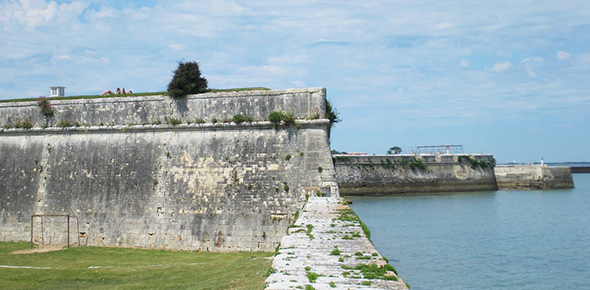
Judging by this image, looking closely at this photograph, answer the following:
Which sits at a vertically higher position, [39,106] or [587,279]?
[39,106]

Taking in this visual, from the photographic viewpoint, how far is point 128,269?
614 inches

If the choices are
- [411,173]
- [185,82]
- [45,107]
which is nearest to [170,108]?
[185,82]

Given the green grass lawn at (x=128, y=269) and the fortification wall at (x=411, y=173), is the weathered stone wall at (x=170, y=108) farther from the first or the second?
the fortification wall at (x=411, y=173)

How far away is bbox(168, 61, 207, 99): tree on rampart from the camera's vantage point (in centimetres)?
2058

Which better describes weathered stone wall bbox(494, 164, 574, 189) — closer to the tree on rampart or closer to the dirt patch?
the tree on rampart

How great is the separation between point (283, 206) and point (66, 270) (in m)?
6.70

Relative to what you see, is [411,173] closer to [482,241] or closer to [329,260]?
[482,241]

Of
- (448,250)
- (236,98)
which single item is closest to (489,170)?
(448,250)

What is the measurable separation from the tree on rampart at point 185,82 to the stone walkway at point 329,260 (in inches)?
396

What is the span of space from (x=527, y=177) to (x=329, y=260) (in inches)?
2431

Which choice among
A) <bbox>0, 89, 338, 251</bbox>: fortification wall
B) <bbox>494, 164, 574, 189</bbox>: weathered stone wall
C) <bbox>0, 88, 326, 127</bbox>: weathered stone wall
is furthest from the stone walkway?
<bbox>494, 164, 574, 189</bbox>: weathered stone wall

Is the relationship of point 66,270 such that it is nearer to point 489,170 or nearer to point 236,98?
point 236,98

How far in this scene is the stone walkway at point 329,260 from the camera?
641 cm

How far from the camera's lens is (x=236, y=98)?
795 inches
